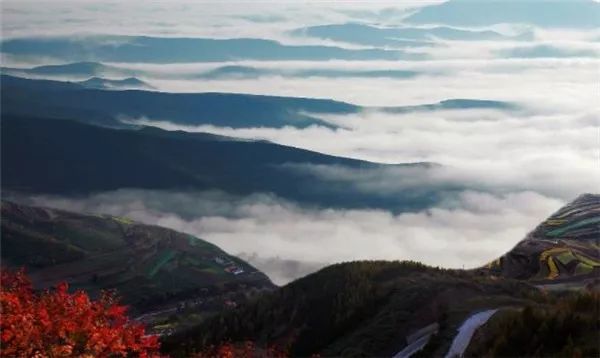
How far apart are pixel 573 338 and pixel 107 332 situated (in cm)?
2144

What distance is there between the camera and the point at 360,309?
66.8 m

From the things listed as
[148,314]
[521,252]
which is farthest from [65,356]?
[148,314]

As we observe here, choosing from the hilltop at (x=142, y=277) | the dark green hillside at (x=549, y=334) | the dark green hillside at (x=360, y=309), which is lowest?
the hilltop at (x=142, y=277)

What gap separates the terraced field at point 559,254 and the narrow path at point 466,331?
103 feet

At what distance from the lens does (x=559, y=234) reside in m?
106

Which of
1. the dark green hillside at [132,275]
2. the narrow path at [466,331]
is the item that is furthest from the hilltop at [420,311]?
the dark green hillside at [132,275]

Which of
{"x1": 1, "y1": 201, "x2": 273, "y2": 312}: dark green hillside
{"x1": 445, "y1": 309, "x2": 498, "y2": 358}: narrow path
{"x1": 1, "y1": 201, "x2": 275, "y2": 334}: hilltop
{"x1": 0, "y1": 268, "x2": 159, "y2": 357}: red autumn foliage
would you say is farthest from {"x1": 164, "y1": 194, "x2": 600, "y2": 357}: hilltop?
{"x1": 1, "y1": 201, "x2": 273, "y2": 312}: dark green hillside

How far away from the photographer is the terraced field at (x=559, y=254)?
80.1 metres

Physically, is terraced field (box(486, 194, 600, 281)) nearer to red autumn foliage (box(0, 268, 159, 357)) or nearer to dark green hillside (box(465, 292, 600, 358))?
dark green hillside (box(465, 292, 600, 358))

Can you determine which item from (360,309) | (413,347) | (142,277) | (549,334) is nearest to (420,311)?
(413,347)

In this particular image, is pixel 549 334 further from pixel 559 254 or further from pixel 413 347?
pixel 559 254

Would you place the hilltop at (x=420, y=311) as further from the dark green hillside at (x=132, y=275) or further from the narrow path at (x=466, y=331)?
the dark green hillside at (x=132, y=275)

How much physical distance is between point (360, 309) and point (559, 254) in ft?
97.7

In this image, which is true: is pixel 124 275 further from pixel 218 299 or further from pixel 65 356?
pixel 65 356
